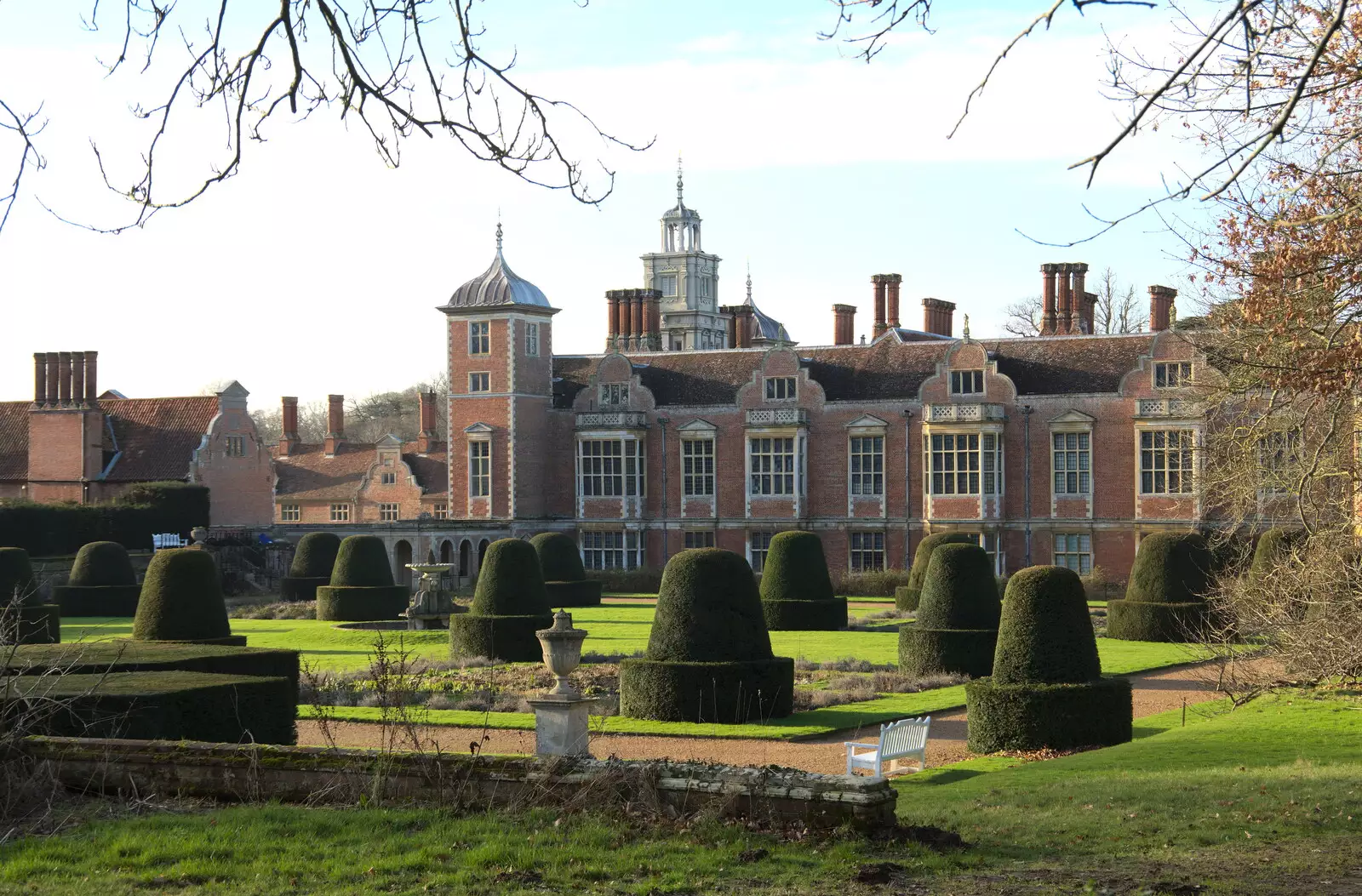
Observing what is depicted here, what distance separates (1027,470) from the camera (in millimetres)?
38250

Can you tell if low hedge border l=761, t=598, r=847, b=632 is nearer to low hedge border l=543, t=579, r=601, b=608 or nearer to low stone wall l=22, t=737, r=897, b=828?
low hedge border l=543, t=579, r=601, b=608

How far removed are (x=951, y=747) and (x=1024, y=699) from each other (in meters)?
0.95

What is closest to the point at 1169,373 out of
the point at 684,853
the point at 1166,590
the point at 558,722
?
the point at 1166,590

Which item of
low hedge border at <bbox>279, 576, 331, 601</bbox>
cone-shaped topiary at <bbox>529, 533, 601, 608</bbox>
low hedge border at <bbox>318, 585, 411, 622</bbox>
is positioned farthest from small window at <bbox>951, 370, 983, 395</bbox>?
low hedge border at <bbox>279, 576, 331, 601</bbox>

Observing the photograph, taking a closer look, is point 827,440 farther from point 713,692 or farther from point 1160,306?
point 713,692

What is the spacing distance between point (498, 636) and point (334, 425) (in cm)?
3715

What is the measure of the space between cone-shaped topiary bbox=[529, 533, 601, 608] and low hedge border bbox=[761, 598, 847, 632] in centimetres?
630

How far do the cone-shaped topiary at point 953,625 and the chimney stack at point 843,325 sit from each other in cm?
2473

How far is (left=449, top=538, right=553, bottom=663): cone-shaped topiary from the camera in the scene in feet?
75.9

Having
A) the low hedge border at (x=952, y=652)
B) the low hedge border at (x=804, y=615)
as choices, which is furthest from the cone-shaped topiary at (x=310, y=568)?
the low hedge border at (x=952, y=652)

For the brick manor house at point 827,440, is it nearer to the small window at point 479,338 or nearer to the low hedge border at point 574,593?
the small window at point 479,338

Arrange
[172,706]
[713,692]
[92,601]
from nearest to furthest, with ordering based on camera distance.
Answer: [172,706] < [713,692] < [92,601]

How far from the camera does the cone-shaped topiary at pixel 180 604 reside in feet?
68.7

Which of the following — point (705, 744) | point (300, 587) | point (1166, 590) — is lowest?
point (705, 744)
